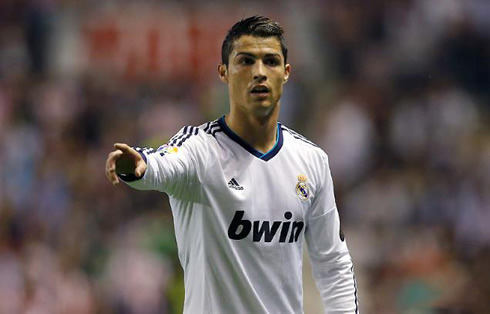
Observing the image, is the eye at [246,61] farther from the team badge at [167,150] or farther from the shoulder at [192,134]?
the team badge at [167,150]

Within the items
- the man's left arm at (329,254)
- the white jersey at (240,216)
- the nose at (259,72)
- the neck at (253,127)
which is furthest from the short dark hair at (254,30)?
the man's left arm at (329,254)

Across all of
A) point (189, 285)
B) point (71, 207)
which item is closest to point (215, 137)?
point (189, 285)

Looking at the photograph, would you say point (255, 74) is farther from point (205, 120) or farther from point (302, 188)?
point (205, 120)

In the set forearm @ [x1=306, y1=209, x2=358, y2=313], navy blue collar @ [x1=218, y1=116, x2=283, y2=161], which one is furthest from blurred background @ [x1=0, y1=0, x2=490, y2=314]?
navy blue collar @ [x1=218, y1=116, x2=283, y2=161]

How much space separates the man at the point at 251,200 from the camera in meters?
4.65

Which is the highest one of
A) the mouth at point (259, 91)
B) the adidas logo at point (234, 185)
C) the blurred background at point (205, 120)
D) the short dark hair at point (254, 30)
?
the short dark hair at point (254, 30)

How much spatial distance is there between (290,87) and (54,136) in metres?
2.78

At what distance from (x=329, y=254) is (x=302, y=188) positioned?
39 centimetres

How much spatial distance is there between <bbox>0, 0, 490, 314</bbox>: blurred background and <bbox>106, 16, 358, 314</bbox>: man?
3347 mm

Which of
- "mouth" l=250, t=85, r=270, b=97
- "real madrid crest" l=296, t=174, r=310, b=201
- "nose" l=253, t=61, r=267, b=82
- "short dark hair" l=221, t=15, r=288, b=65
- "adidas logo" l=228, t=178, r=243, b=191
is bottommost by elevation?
"real madrid crest" l=296, t=174, r=310, b=201

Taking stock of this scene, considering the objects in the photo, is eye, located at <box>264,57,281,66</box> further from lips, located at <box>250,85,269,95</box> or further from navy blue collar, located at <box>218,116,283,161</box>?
navy blue collar, located at <box>218,116,283,161</box>

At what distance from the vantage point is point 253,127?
488cm

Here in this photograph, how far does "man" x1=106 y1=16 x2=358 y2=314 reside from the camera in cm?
465

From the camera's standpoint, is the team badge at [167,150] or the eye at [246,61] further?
the eye at [246,61]
